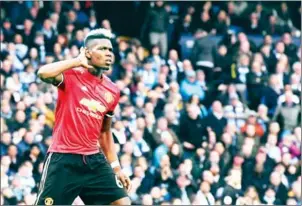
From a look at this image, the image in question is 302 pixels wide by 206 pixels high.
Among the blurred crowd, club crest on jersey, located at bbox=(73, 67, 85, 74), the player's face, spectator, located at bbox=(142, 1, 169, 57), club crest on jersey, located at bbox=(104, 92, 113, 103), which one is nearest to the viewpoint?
the player's face

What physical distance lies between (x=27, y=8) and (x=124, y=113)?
3.38 metres

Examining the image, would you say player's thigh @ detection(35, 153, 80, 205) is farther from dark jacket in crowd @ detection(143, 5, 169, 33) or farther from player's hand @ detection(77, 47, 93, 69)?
dark jacket in crowd @ detection(143, 5, 169, 33)

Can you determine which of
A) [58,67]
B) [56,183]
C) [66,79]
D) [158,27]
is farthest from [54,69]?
[158,27]

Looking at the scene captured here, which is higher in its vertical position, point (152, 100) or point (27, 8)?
point (27, 8)

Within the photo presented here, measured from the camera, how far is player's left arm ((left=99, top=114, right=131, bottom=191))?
10.8 m

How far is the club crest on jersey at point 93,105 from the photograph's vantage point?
34.8 feet

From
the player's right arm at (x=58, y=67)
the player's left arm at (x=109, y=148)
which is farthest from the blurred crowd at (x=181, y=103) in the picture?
the player's right arm at (x=58, y=67)

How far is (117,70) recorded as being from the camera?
67.2ft

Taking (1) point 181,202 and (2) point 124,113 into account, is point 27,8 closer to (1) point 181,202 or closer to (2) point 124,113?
(2) point 124,113

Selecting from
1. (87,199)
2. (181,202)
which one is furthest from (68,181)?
(181,202)

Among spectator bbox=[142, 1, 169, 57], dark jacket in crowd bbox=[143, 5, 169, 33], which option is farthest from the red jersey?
dark jacket in crowd bbox=[143, 5, 169, 33]

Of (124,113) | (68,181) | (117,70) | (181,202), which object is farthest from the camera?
(117,70)

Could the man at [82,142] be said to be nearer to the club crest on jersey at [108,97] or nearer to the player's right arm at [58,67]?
the club crest on jersey at [108,97]

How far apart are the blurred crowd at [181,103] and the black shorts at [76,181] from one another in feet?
19.3
